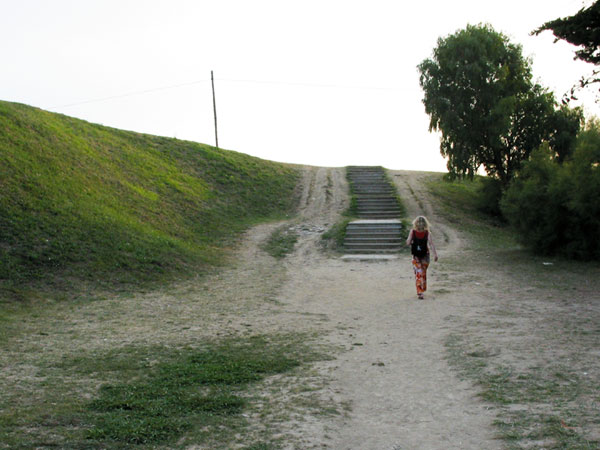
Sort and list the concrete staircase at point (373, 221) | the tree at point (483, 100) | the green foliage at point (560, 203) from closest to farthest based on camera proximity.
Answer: the green foliage at point (560, 203) → the concrete staircase at point (373, 221) → the tree at point (483, 100)

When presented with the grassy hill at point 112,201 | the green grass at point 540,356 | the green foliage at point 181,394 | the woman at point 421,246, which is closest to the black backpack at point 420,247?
the woman at point 421,246

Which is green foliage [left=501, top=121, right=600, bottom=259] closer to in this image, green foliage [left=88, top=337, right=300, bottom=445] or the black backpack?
the black backpack

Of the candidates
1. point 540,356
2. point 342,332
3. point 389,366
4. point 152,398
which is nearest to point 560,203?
point 342,332

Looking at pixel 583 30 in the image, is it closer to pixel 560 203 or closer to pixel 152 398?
pixel 560 203

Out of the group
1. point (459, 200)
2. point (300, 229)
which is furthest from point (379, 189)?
point (300, 229)

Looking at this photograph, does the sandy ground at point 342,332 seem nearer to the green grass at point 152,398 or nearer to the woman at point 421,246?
the green grass at point 152,398

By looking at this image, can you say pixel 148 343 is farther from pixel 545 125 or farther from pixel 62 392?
pixel 545 125

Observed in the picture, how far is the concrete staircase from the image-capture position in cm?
1900

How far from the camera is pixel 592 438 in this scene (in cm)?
441

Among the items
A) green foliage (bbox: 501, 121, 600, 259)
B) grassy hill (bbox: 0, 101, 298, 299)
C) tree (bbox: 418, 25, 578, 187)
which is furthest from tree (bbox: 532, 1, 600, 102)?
tree (bbox: 418, 25, 578, 187)

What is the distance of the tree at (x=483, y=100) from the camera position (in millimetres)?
24703

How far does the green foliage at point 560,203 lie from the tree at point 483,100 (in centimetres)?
→ 764

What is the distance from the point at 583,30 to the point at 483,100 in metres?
13.9

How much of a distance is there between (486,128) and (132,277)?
17.9 metres
